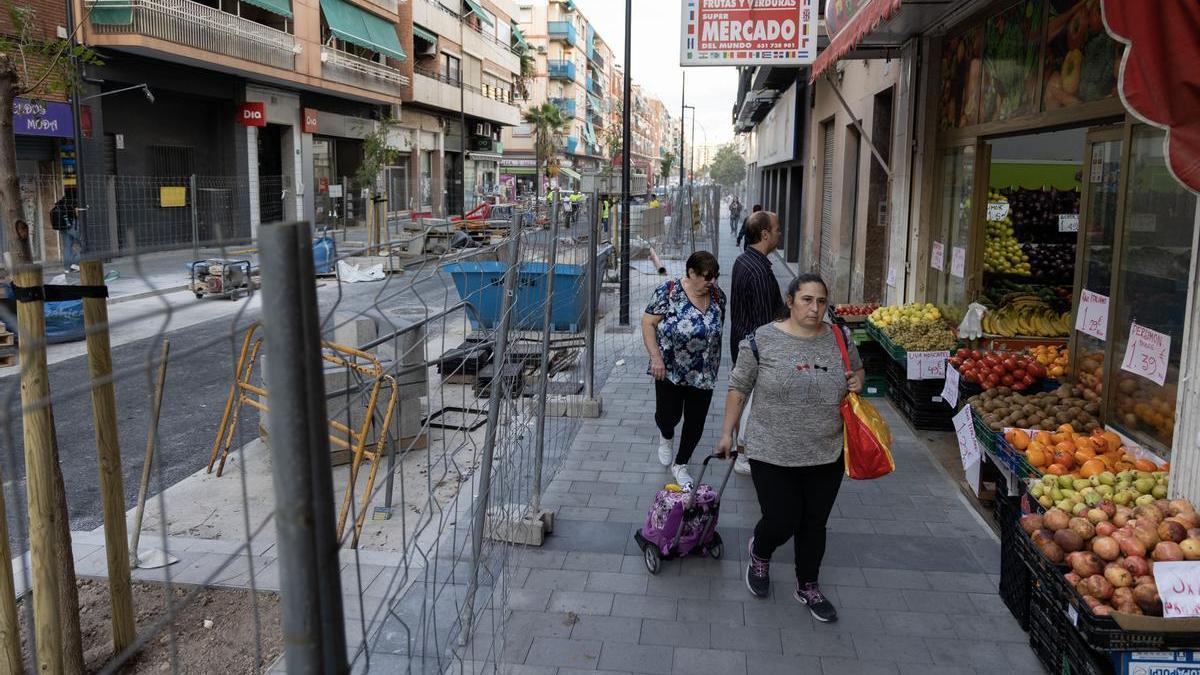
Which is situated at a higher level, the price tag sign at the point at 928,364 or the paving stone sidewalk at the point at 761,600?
the price tag sign at the point at 928,364

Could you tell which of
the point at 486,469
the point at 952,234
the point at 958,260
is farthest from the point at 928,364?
the point at 486,469

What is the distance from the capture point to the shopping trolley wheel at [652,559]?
15.6 feet

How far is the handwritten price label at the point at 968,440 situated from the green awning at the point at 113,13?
70.2 ft

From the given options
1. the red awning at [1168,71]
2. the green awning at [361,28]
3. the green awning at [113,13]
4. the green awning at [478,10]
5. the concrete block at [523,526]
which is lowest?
the concrete block at [523,526]

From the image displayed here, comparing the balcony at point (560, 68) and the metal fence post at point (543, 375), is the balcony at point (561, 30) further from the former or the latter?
the metal fence post at point (543, 375)

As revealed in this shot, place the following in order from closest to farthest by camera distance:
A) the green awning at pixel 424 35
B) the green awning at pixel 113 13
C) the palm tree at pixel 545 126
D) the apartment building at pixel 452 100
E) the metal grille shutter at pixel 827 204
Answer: the metal grille shutter at pixel 827 204, the green awning at pixel 113 13, the green awning at pixel 424 35, the apartment building at pixel 452 100, the palm tree at pixel 545 126

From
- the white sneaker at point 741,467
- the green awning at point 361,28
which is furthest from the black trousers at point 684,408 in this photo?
the green awning at point 361,28

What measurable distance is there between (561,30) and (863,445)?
245ft

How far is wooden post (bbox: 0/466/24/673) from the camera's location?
333 cm

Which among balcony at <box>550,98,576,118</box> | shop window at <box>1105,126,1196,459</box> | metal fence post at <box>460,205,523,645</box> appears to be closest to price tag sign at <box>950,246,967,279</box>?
shop window at <box>1105,126,1196,459</box>

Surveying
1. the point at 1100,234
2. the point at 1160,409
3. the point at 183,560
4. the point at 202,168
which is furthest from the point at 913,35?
the point at 202,168

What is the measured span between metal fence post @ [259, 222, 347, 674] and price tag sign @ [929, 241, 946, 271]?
26.7 ft

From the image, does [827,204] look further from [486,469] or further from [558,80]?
[558,80]

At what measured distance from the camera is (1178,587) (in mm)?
3365
